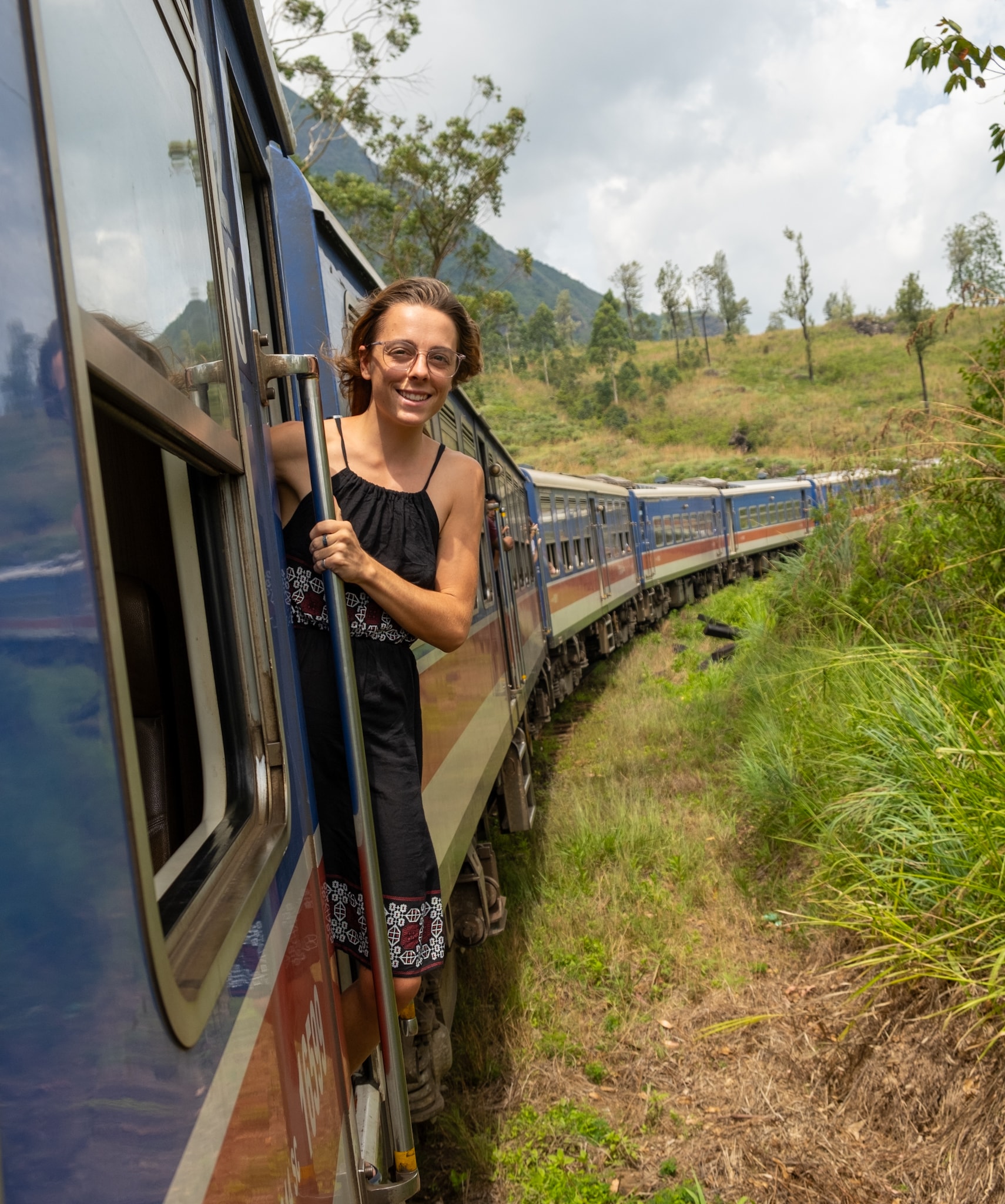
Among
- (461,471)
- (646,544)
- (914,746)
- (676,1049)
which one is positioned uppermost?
(461,471)

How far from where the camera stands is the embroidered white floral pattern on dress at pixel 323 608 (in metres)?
2.18

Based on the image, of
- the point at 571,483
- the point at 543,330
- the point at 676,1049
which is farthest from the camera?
the point at 543,330

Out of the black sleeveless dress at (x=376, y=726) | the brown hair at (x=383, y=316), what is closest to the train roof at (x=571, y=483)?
the brown hair at (x=383, y=316)

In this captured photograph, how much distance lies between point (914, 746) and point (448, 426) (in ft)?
8.52

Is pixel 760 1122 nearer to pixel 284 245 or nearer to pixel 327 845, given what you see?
pixel 327 845

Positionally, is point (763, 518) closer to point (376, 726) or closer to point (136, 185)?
point (376, 726)

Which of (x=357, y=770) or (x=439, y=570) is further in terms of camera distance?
(x=439, y=570)

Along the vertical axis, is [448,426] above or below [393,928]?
above

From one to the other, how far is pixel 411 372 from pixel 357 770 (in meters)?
0.91

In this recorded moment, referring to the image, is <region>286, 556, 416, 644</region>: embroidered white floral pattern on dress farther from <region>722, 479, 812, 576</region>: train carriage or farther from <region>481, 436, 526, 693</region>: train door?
<region>722, 479, 812, 576</region>: train carriage

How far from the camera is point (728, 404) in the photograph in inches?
3012

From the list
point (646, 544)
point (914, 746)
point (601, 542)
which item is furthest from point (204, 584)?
point (646, 544)

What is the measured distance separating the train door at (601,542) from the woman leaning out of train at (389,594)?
40.5ft

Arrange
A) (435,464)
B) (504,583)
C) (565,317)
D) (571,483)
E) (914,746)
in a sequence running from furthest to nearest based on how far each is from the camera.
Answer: (565,317), (571,483), (504,583), (914,746), (435,464)
